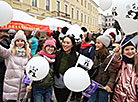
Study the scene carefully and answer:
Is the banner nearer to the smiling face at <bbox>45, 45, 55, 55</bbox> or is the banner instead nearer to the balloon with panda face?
the balloon with panda face

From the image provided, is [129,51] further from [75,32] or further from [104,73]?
[75,32]

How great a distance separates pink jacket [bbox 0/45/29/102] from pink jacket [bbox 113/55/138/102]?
157cm

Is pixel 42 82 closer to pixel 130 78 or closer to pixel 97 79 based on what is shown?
pixel 97 79

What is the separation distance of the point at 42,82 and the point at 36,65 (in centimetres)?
45

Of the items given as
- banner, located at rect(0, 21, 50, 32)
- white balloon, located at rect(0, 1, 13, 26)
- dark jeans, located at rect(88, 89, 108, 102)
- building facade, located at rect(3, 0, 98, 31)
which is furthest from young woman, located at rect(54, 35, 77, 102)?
building facade, located at rect(3, 0, 98, 31)

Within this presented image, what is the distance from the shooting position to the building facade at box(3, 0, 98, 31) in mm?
15554

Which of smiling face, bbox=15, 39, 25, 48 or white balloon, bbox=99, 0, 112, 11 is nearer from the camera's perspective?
smiling face, bbox=15, 39, 25, 48

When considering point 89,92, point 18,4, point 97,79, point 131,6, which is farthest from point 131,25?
point 18,4

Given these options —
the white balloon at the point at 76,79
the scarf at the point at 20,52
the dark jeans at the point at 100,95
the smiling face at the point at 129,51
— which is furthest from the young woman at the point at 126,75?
the scarf at the point at 20,52

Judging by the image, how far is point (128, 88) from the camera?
214 cm

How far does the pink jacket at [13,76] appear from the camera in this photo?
2586 millimetres

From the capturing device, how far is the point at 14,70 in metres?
2.61

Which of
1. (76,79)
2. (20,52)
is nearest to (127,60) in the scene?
(76,79)

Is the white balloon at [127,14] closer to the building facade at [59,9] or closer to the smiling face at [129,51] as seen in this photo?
the smiling face at [129,51]
